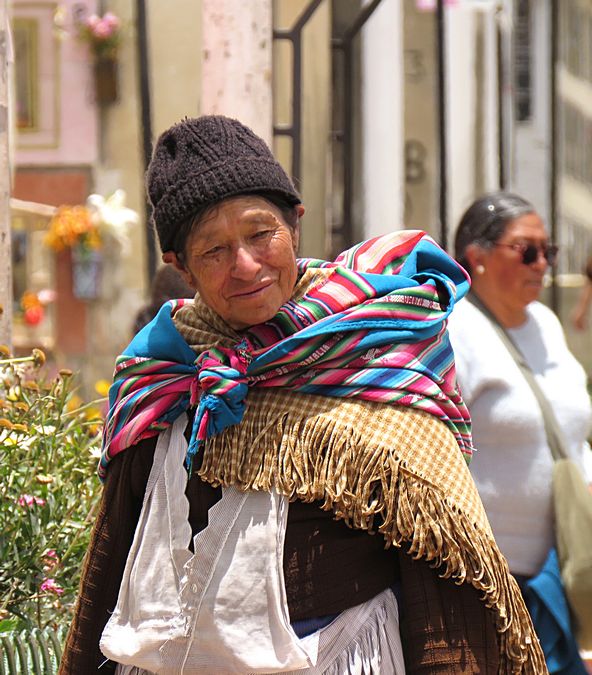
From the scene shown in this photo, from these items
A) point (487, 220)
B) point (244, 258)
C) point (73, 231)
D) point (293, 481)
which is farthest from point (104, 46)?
point (293, 481)

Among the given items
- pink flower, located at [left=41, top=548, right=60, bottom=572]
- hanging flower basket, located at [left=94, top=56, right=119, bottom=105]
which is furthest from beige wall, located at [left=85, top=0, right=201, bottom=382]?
pink flower, located at [left=41, top=548, right=60, bottom=572]

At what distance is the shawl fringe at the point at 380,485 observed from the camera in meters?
1.88

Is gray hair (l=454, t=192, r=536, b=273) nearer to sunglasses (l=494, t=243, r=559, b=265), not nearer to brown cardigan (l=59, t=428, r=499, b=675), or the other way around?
sunglasses (l=494, t=243, r=559, b=265)

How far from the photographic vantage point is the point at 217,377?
6.33ft

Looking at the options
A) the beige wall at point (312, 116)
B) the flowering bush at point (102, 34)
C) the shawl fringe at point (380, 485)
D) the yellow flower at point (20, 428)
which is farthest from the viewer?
the flowering bush at point (102, 34)

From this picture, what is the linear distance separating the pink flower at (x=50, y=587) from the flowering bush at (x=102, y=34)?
7.88 m

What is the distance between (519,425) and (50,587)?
1.32 m

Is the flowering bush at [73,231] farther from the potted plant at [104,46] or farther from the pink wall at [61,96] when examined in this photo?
the potted plant at [104,46]

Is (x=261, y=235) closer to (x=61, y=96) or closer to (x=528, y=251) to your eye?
(x=528, y=251)

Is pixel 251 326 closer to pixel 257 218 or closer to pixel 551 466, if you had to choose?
pixel 257 218

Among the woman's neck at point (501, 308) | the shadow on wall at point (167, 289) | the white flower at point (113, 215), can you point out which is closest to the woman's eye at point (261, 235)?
the woman's neck at point (501, 308)

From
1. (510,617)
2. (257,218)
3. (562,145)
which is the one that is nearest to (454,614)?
(510,617)

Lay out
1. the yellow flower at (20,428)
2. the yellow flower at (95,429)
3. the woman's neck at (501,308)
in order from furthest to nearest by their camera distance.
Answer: the woman's neck at (501,308) < the yellow flower at (95,429) < the yellow flower at (20,428)

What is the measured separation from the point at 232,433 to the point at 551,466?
1555mm
